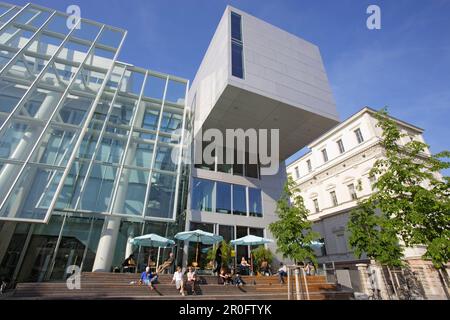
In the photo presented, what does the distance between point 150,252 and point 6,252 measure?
8215 mm

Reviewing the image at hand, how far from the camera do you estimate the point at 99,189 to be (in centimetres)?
1543

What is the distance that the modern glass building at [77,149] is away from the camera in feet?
43.4

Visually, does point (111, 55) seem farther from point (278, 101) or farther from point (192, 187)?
point (278, 101)

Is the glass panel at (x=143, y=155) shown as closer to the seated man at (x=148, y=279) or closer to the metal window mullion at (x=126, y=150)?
the metal window mullion at (x=126, y=150)

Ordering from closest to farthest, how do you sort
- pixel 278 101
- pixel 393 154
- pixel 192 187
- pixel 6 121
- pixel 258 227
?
pixel 393 154
pixel 6 121
pixel 278 101
pixel 192 187
pixel 258 227

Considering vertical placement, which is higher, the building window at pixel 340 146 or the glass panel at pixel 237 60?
the building window at pixel 340 146

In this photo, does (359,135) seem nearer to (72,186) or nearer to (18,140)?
(72,186)

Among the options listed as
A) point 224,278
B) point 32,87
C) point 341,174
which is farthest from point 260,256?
point 341,174

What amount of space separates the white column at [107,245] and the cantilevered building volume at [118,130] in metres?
0.06

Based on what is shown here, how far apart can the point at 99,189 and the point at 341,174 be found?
91.8 ft

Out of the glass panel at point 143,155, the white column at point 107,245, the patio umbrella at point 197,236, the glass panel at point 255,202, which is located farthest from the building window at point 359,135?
the white column at point 107,245

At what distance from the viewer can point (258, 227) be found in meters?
19.8

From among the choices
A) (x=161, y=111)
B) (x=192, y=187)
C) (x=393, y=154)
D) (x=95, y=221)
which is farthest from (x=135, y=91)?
(x=393, y=154)

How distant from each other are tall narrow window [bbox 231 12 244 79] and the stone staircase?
12.9 meters
